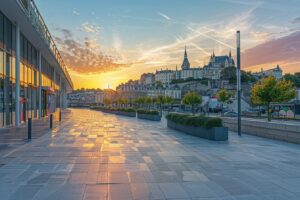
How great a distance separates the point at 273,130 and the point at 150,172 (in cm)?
926

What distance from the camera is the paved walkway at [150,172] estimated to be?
19.5 feet

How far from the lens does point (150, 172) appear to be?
25.0 ft

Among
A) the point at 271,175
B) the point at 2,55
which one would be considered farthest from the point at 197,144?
the point at 2,55

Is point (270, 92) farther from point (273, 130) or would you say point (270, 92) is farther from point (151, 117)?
point (273, 130)

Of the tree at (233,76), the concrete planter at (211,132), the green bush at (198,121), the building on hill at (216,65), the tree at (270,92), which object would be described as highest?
the building on hill at (216,65)

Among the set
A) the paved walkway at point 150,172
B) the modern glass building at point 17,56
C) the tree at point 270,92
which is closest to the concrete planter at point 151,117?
the tree at point 270,92

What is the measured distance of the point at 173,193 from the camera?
591cm

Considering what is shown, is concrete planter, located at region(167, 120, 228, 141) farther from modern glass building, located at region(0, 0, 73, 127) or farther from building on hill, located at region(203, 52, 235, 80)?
building on hill, located at region(203, 52, 235, 80)

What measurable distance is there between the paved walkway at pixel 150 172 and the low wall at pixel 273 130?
4.27 feet

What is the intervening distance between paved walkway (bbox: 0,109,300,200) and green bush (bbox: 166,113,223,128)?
7.41ft

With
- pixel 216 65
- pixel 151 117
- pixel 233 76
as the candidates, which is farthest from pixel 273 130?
pixel 216 65

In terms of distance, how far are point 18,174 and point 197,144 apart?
753 cm

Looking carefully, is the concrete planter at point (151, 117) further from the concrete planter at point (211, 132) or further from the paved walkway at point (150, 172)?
the paved walkway at point (150, 172)

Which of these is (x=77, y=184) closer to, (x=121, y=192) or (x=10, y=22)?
(x=121, y=192)
